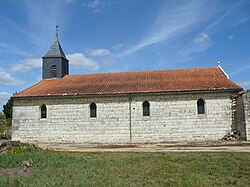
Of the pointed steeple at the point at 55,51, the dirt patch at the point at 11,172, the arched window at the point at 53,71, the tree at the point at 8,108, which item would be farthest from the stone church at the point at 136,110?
the tree at the point at 8,108

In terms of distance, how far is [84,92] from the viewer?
22.4m

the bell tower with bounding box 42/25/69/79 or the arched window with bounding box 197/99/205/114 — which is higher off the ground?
the bell tower with bounding box 42/25/69/79

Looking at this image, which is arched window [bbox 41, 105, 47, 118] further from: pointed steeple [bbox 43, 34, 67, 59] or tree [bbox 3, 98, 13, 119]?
tree [bbox 3, 98, 13, 119]

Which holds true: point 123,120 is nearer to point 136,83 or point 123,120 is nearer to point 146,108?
point 146,108

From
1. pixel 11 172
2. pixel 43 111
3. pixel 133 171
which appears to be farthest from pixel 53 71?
pixel 133 171

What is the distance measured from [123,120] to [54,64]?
34.4 ft

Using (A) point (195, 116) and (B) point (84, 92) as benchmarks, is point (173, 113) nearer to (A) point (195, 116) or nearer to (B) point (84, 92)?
(A) point (195, 116)

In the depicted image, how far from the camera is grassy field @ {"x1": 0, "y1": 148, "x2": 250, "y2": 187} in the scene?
7688 mm

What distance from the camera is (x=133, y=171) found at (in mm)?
9133

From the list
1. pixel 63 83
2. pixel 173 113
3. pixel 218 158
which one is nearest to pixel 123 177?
pixel 218 158

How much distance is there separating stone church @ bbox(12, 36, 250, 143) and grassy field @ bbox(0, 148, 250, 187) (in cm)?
962

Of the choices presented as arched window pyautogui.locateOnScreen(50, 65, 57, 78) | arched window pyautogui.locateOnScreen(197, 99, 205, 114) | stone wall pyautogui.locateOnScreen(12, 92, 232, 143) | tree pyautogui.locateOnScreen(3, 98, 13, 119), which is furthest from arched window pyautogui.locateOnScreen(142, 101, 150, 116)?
tree pyautogui.locateOnScreen(3, 98, 13, 119)

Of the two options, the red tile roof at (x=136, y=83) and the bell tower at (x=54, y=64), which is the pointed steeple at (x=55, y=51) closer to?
the bell tower at (x=54, y=64)

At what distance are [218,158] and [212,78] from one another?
42.6 ft
